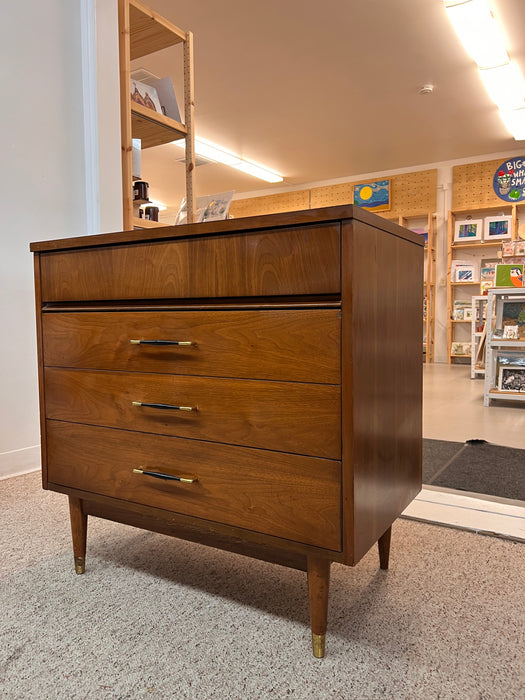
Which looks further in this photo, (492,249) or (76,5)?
(492,249)

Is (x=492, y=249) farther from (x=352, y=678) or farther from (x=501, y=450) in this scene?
(x=352, y=678)

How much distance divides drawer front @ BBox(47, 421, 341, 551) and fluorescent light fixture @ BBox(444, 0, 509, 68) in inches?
152

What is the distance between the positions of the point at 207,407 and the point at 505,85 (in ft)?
17.0

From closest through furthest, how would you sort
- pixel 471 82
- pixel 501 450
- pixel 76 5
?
1. pixel 76 5
2. pixel 501 450
3. pixel 471 82

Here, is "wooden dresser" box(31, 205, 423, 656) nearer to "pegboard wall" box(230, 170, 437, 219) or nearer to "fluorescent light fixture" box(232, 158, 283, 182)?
"pegboard wall" box(230, 170, 437, 219)

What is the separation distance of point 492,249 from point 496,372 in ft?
12.7

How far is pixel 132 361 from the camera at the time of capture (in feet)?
3.60

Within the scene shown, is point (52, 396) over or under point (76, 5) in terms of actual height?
under

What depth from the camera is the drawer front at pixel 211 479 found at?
34.8 inches

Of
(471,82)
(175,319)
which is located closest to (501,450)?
(175,319)

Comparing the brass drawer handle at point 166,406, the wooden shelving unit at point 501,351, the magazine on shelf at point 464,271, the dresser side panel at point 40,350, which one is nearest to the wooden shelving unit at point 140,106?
the dresser side panel at point 40,350

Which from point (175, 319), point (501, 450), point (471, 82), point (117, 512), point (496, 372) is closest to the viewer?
point (175, 319)

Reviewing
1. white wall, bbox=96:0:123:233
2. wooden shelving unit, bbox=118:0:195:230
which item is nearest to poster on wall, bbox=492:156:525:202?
wooden shelving unit, bbox=118:0:195:230

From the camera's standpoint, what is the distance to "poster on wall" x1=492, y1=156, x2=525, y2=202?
6.80 m
